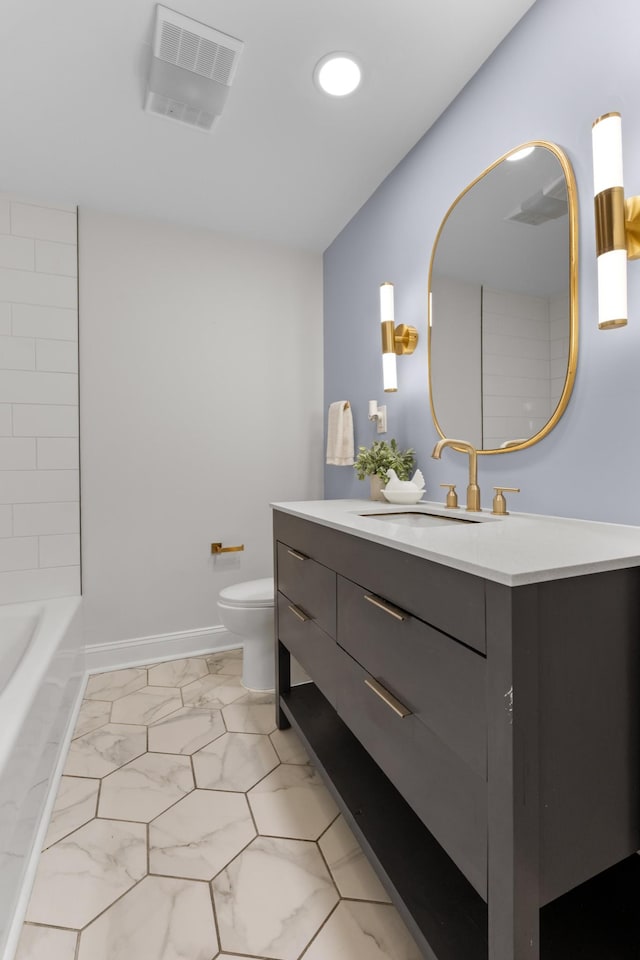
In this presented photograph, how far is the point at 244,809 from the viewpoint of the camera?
1391 millimetres

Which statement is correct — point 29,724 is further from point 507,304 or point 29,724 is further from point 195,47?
point 195,47

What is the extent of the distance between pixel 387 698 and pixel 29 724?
0.97 m

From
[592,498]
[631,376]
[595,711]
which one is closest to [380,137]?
[631,376]

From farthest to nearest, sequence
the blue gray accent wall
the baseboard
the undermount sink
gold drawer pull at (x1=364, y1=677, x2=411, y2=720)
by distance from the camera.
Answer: the baseboard → the undermount sink → the blue gray accent wall → gold drawer pull at (x1=364, y1=677, x2=411, y2=720)

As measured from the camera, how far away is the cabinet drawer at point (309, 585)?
4.33 ft

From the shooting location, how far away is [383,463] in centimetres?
193

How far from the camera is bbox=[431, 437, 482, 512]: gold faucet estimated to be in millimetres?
1464

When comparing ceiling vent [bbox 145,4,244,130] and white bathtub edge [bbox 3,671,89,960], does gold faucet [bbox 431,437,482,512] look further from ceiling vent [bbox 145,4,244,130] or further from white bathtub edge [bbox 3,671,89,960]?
white bathtub edge [bbox 3,671,89,960]

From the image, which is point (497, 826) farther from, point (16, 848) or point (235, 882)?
point (16, 848)

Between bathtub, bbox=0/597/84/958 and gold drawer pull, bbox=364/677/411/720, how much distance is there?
0.81 meters

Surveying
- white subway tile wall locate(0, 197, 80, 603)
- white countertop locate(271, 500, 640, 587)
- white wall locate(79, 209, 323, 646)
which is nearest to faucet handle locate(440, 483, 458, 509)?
white countertop locate(271, 500, 640, 587)

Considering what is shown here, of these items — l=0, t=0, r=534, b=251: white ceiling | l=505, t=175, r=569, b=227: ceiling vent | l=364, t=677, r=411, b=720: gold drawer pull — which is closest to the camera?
l=364, t=677, r=411, b=720: gold drawer pull

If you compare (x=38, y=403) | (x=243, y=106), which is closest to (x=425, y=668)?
(x=243, y=106)

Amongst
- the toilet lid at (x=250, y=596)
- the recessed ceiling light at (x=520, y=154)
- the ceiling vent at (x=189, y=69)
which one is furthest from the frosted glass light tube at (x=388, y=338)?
the toilet lid at (x=250, y=596)
